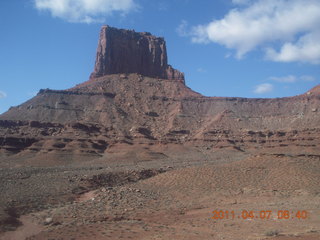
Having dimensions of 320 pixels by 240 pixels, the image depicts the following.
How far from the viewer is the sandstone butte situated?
9081cm

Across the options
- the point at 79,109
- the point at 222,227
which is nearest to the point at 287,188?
the point at 222,227

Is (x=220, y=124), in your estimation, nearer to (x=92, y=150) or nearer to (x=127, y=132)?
(x=127, y=132)

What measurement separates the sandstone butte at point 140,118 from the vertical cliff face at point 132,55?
471 mm

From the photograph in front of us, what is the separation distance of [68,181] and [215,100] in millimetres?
101078

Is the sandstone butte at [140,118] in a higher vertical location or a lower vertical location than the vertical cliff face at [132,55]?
lower

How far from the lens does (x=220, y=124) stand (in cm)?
11762

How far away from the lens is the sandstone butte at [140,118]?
90812 mm
